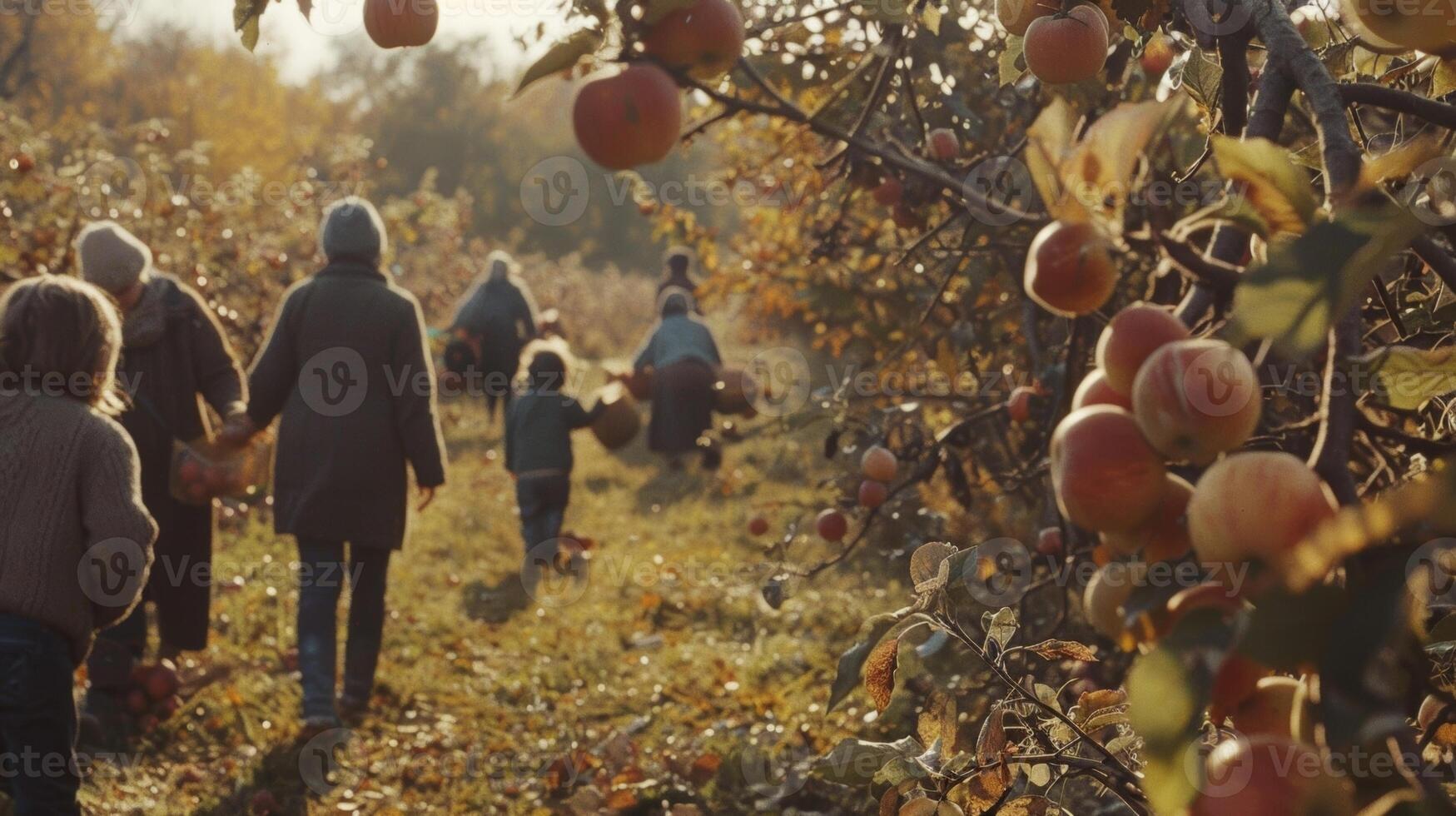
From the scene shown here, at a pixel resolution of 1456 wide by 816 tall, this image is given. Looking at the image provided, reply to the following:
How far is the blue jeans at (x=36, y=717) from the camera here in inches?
112

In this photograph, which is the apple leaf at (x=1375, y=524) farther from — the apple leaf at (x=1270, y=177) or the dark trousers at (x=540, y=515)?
the dark trousers at (x=540, y=515)

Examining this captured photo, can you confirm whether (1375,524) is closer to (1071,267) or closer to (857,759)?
(1071,267)

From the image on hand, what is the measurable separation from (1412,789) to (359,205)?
447 cm

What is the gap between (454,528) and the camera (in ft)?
26.6

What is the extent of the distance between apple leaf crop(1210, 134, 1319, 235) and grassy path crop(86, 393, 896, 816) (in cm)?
256

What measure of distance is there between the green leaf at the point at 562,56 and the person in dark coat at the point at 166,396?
3.81 metres

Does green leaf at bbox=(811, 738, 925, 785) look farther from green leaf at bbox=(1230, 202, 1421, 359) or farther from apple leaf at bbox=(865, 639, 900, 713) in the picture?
green leaf at bbox=(1230, 202, 1421, 359)

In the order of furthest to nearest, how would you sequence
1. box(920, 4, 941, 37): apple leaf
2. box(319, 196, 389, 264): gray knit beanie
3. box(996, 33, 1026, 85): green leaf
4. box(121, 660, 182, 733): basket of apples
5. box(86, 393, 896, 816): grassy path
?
box(319, 196, 389, 264): gray knit beanie < box(121, 660, 182, 733): basket of apples < box(86, 393, 896, 816): grassy path < box(920, 4, 941, 37): apple leaf < box(996, 33, 1026, 85): green leaf

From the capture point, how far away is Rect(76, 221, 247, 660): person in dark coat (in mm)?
4457

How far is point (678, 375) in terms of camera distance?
8.66 meters

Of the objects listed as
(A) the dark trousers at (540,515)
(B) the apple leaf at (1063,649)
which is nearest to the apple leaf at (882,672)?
(B) the apple leaf at (1063,649)

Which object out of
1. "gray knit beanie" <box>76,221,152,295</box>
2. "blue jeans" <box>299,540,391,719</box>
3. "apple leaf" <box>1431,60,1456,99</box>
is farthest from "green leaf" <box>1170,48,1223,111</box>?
"gray knit beanie" <box>76,221,152,295</box>

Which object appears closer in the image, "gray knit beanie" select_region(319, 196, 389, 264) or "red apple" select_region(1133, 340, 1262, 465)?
"red apple" select_region(1133, 340, 1262, 465)

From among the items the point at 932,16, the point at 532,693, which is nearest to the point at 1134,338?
the point at 932,16
